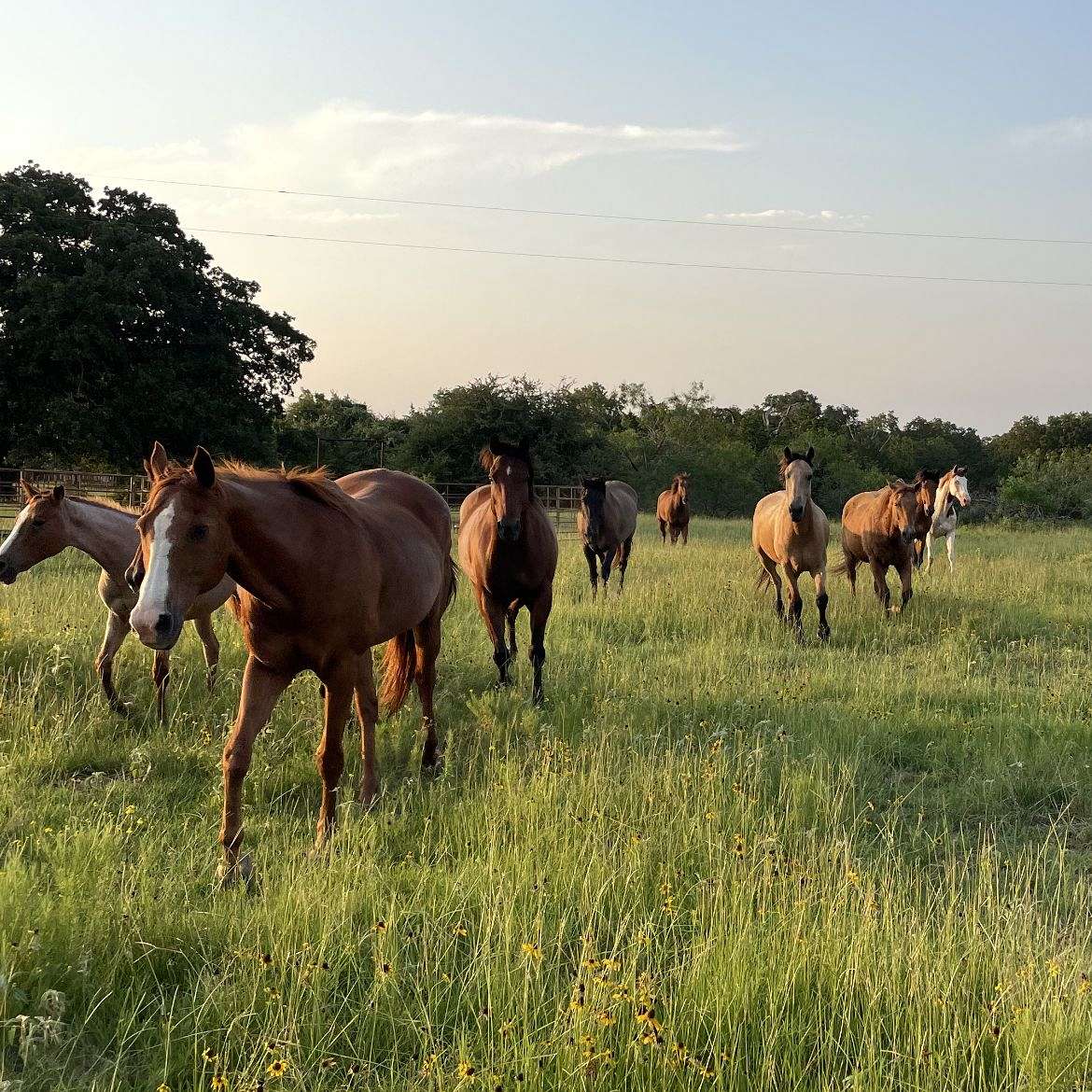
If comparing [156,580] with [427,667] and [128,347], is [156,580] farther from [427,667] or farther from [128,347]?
[128,347]

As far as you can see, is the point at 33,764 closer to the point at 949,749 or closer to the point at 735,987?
the point at 735,987

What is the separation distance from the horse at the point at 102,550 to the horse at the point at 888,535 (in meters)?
8.69

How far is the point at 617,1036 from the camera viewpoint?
8.03 feet

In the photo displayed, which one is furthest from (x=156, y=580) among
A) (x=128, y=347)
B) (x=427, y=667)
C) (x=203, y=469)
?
(x=128, y=347)

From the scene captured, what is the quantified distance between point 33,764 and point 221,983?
299cm

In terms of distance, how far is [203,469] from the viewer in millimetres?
3572

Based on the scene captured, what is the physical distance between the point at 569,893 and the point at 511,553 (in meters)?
4.64

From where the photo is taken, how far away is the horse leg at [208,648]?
685cm

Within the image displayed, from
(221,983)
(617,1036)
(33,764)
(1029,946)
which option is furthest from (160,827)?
(1029,946)

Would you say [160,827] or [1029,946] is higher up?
[1029,946]

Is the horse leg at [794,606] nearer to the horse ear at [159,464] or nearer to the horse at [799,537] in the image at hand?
the horse at [799,537]

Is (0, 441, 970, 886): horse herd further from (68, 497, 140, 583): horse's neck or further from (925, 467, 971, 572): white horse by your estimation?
(925, 467, 971, 572): white horse

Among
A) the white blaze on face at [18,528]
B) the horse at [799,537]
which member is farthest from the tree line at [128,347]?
the white blaze on face at [18,528]

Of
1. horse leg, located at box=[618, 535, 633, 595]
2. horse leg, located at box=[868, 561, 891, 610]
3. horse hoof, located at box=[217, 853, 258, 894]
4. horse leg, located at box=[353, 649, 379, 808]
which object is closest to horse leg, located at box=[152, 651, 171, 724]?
horse leg, located at box=[353, 649, 379, 808]
